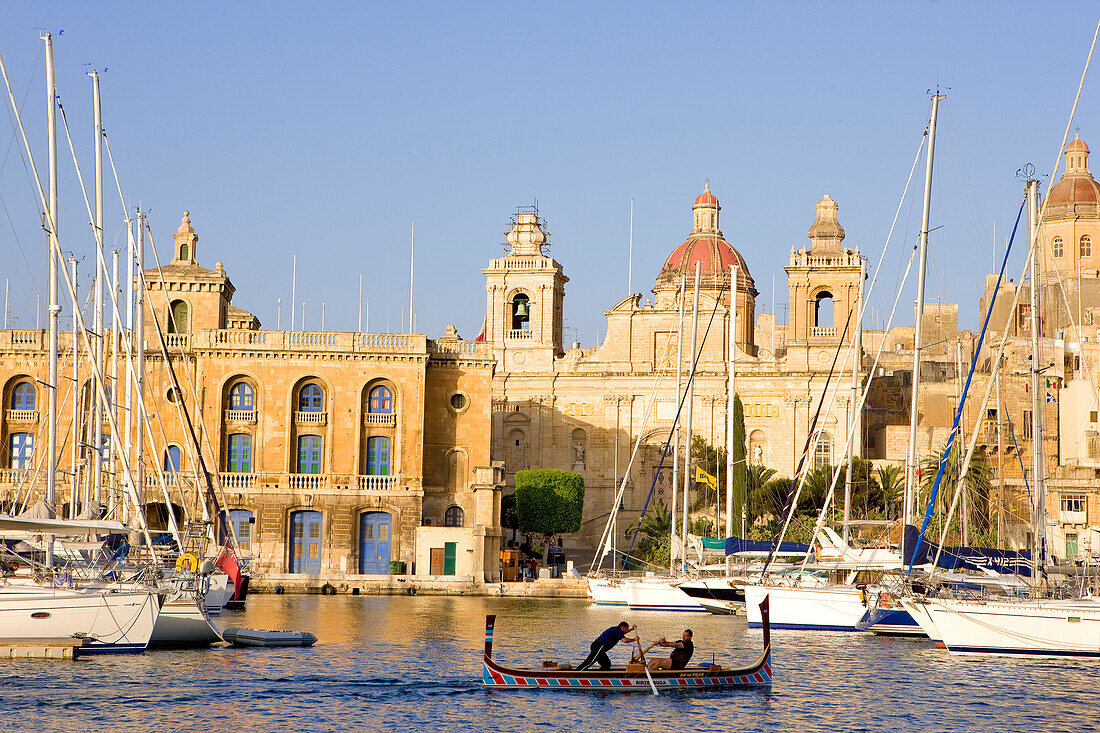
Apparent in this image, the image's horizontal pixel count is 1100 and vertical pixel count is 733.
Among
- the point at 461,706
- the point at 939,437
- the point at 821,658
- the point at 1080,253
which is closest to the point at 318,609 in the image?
the point at 821,658

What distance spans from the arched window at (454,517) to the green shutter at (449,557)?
459cm

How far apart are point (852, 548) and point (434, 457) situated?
2301 cm

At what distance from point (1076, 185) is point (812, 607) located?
5586cm

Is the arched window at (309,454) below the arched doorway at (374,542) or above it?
above

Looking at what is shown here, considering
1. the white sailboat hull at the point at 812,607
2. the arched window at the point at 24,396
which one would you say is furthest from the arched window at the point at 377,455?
the white sailboat hull at the point at 812,607

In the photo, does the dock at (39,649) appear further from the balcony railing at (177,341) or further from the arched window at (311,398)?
the balcony railing at (177,341)

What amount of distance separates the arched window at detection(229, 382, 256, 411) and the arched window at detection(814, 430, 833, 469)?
31947mm

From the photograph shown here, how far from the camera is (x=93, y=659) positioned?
93.6ft

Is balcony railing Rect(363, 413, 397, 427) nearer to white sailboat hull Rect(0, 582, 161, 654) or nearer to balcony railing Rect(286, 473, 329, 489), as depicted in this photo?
balcony railing Rect(286, 473, 329, 489)

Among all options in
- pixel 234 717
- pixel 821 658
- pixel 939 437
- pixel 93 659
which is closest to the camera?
pixel 234 717

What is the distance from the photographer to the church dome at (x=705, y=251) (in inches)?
3366

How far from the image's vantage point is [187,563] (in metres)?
32.4

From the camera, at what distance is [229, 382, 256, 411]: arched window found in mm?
60625

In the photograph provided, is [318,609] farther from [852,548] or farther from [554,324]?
[554,324]
